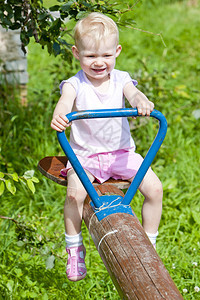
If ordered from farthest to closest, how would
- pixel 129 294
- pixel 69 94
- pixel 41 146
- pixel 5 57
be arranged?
pixel 5 57
pixel 41 146
pixel 69 94
pixel 129 294

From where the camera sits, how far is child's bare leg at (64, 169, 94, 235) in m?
2.16

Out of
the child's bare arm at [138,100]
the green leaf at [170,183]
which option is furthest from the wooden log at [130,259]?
the green leaf at [170,183]

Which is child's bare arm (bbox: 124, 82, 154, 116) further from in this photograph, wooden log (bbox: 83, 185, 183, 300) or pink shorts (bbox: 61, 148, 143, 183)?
wooden log (bbox: 83, 185, 183, 300)

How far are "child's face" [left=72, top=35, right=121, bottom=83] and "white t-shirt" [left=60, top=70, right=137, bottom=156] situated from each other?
0.29 ft

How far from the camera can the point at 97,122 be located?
2.30 meters

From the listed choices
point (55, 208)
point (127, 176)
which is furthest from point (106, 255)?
point (55, 208)

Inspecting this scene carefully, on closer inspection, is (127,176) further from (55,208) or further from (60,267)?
(55,208)

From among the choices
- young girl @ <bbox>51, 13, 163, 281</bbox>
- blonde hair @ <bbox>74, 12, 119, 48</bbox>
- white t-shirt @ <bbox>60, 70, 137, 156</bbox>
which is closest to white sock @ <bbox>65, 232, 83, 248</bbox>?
young girl @ <bbox>51, 13, 163, 281</bbox>

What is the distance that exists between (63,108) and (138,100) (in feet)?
1.16

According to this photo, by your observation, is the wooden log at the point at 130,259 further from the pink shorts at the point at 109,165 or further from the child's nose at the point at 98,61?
the child's nose at the point at 98,61

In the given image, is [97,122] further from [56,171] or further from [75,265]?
[75,265]

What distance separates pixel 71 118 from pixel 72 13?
0.84m

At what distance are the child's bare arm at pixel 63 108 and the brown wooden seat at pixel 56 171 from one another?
362 millimetres

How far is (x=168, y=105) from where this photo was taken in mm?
4770
